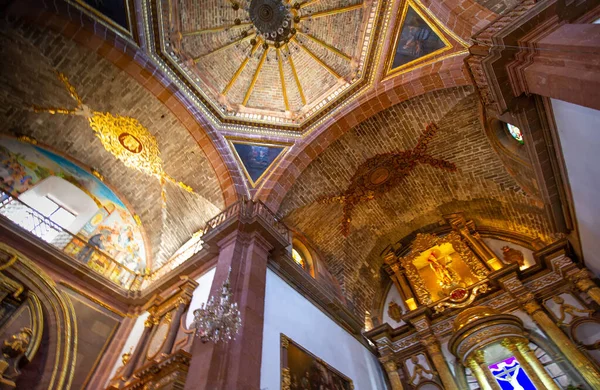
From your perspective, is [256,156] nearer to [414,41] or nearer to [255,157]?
[255,157]

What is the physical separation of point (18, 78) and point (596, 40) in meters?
11.2

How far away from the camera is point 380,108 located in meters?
9.82

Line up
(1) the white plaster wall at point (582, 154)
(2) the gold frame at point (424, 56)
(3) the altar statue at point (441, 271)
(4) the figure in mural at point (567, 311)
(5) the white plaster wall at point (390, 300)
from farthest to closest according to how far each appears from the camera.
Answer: (5) the white plaster wall at point (390, 300)
(3) the altar statue at point (441, 271)
(2) the gold frame at point (424, 56)
(4) the figure in mural at point (567, 311)
(1) the white plaster wall at point (582, 154)

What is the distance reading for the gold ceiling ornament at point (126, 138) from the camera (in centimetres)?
913

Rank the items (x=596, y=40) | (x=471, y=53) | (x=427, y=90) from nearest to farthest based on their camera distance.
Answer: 1. (x=596, y=40)
2. (x=471, y=53)
3. (x=427, y=90)

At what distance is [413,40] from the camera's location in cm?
905

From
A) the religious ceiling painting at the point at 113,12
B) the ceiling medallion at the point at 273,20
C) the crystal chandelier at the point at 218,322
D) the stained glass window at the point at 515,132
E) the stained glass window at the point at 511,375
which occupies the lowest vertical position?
the crystal chandelier at the point at 218,322

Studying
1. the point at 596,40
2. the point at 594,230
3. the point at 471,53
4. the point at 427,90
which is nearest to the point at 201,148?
the point at 427,90

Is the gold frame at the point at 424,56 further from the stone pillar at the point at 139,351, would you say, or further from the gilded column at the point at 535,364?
the stone pillar at the point at 139,351

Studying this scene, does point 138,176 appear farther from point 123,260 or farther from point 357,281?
point 357,281

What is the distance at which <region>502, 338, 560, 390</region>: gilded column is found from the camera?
7.30 metres

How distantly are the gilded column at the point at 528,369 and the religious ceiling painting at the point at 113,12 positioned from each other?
11915mm

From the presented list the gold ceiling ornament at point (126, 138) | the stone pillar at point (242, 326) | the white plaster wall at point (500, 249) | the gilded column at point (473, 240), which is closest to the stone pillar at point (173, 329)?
the stone pillar at point (242, 326)

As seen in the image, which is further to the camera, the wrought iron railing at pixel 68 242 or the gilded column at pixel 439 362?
the gilded column at pixel 439 362
